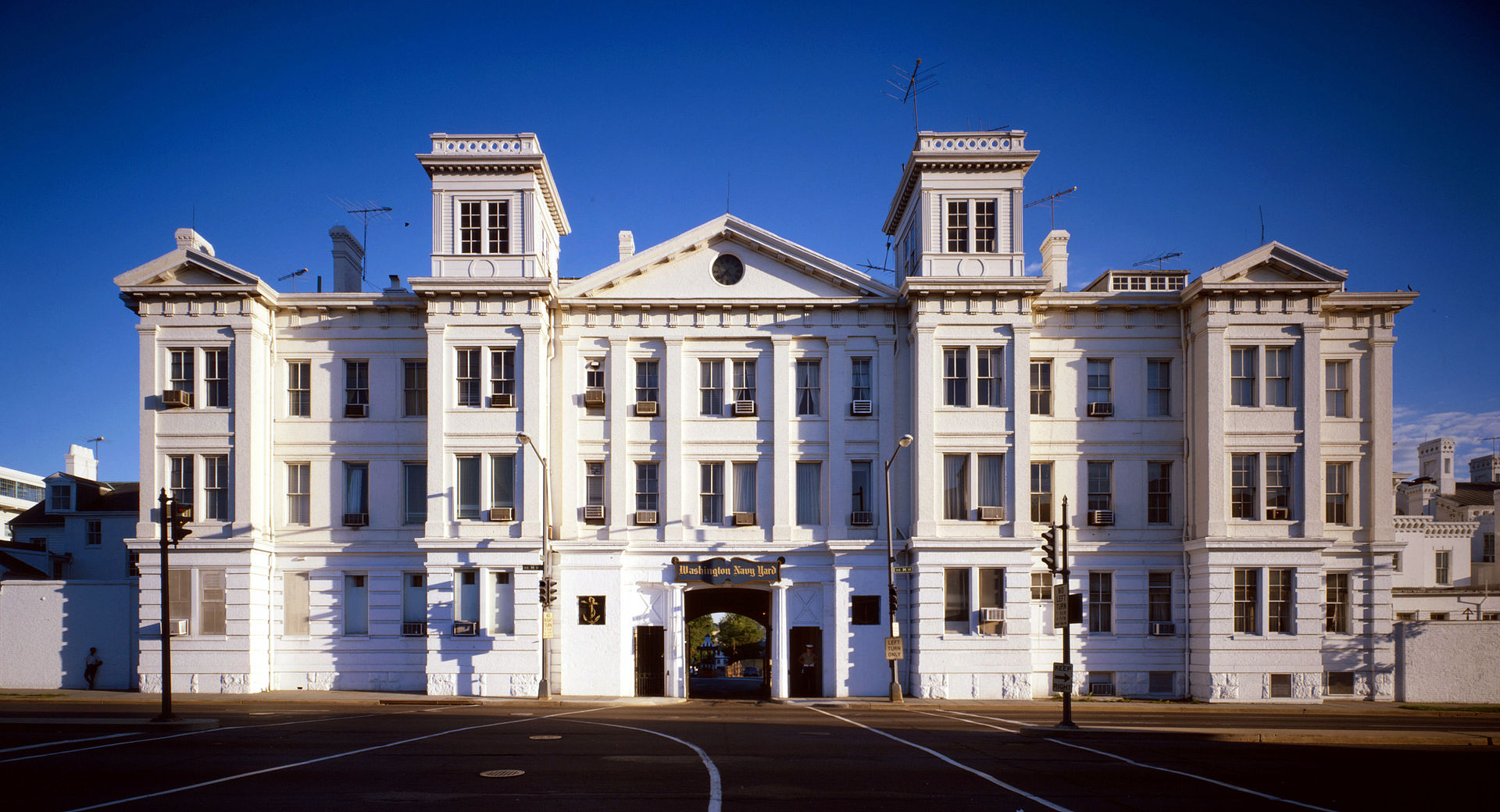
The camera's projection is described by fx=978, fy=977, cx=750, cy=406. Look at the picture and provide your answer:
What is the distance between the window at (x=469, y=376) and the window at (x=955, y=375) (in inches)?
590

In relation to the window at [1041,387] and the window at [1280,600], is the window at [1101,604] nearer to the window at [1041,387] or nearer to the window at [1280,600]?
the window at [1280,600]

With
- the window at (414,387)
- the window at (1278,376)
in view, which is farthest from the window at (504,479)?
the window at (1278,376)

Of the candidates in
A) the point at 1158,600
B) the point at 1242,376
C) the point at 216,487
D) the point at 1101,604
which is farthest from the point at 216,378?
the point at 1242,376

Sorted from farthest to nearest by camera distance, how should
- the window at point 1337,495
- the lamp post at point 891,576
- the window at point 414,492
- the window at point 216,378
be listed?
the window at point 414,492, the window at point 1337,495, the window at point 216,378, the lamp post at point 891,576

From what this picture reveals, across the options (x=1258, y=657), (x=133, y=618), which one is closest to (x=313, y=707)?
(x=133, y=618)

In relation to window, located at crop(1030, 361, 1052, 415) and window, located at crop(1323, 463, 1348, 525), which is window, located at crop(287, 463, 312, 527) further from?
window, located at crop(1323, 463, 1348, 525)

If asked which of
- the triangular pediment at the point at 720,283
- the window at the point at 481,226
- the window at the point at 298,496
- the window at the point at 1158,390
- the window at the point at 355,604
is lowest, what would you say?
the window at the point at 355,604

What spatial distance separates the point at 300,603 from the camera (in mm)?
31734

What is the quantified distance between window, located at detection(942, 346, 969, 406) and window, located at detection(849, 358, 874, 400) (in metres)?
2.48

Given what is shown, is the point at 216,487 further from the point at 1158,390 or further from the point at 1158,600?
the point at 1158,390

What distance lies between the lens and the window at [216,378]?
3138 cm

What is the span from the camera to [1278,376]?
102 ft

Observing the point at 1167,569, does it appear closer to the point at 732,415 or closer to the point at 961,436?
the point at 961,436

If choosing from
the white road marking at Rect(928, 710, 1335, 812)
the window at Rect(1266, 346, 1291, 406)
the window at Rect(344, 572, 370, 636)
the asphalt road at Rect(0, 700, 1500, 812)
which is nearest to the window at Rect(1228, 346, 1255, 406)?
the window at Rect(1266, 346, 1291, 406)
